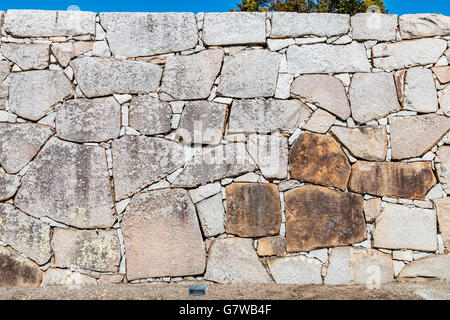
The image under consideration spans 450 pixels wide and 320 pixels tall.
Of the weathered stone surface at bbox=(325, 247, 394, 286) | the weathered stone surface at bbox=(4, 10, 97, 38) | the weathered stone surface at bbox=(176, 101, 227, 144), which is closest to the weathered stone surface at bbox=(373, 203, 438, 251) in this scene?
the weathered stone surface at bbox=(325, 247, 394, 286)

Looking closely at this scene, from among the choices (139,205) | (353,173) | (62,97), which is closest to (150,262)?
(139,205)

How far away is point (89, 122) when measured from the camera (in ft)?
11.5

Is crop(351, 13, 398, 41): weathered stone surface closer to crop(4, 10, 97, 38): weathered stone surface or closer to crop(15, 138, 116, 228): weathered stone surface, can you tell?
crop(4, 10, 97, 38): weathered stone surface

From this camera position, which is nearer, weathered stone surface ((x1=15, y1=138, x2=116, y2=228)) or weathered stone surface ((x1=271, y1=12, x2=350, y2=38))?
weathered stone surface ((x1=15, y1=138, x2=116, y2=228))

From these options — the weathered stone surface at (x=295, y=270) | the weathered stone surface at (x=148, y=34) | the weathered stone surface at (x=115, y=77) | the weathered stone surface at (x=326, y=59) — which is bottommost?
the weathered stone surface at (x=295, y=270)

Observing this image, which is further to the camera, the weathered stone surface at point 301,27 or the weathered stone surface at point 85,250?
the weathered stone surface at point 301,27

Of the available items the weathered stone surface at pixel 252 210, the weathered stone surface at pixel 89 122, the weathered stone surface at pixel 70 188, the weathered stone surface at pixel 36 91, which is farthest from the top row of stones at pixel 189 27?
the weathered stone surface at pixel 252 210

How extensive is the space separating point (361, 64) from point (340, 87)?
0.29 m

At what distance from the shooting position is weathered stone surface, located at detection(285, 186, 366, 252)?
11.3 ft

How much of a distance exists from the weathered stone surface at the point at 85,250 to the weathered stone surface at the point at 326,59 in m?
2.23

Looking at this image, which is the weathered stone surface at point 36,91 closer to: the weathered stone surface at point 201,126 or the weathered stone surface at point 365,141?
the weathered stone surface at point 201,126

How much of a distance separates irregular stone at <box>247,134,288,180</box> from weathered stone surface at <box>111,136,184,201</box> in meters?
0.64

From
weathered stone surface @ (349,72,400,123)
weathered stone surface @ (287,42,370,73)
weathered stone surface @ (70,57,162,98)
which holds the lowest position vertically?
weathered stone surface @ (349,72,400,123)

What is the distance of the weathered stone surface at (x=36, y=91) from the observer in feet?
11.5
